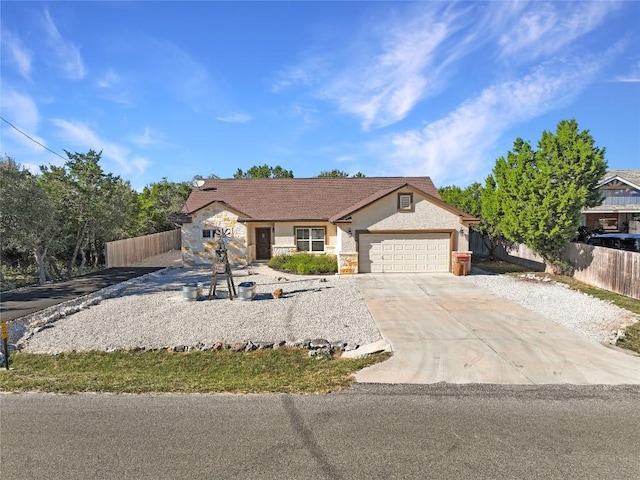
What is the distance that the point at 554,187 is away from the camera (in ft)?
56.6

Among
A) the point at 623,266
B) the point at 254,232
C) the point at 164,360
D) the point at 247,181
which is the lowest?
the point at 164,360

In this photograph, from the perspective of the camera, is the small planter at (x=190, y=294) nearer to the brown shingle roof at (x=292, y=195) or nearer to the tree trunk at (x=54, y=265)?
the brown shingle roof at (x=292, y=195)

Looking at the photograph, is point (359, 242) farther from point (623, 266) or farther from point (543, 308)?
point (623, 266)

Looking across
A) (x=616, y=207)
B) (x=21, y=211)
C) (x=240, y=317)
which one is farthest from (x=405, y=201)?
(x=616, y=207)

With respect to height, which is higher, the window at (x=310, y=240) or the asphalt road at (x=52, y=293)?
the window at (x=310, y=240)

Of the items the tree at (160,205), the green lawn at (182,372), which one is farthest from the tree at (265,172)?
the green lawn at (182,372)

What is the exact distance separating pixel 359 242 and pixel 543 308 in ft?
30.0

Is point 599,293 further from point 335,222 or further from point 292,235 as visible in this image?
point 292,235

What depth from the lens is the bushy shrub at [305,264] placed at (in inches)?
789

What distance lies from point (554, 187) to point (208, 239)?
18.7m

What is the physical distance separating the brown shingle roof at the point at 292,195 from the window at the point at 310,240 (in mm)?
906

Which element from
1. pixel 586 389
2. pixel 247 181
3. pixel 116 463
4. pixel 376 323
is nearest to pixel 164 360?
pixel 116 463

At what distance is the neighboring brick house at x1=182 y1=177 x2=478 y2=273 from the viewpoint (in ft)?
64.0

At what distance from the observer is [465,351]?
342 inches
